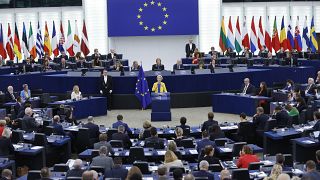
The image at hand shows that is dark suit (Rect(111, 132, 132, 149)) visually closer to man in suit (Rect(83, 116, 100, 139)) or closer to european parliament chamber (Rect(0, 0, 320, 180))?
european parliament chamber (Rect(0, 0, 320, 180))

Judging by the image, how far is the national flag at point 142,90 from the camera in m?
30.6

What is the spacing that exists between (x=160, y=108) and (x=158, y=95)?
22.3 inches

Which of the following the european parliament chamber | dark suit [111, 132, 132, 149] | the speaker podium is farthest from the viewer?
the speaker podium

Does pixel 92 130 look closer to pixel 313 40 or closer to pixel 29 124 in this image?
pixel 29 124

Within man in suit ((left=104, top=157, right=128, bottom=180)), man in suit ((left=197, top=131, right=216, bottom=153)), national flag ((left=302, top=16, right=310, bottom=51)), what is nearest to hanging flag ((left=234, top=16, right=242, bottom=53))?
national flag ((left=302, top=16, right=310, bottom=51))

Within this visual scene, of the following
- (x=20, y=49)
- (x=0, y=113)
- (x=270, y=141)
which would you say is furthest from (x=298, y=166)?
(x=20, y=49)

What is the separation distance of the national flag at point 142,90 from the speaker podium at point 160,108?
3.80 ft

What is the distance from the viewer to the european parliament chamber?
1733 cm

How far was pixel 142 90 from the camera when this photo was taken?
30.7 m

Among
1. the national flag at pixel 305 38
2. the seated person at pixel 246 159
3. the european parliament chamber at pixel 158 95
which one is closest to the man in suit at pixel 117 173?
the european parliament chamber at pixel 158 95

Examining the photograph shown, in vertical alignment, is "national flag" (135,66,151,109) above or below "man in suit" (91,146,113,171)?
above

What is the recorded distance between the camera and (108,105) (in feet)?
108

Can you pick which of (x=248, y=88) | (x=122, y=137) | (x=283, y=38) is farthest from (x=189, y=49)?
(x=122, y=137)

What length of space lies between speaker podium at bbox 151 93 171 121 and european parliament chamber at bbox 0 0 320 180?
1.8 inches
